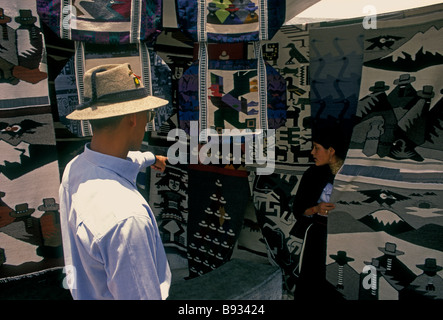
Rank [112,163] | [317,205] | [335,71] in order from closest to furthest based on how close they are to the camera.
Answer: [112,163], [335,71], [317,205]

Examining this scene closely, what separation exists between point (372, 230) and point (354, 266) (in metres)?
0.27

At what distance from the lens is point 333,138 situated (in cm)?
250

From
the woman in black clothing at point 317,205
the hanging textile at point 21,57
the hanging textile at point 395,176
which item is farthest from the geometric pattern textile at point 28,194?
the hanging textile at point 395,176

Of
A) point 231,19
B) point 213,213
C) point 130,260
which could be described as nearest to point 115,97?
point 130,260

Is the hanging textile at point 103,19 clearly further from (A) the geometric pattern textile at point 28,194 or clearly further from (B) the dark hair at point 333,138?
(B) the dark hair at point 333,138

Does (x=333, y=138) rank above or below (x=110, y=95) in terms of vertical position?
below

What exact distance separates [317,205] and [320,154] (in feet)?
1.13

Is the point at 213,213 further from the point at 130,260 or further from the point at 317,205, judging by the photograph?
the point at 130,260

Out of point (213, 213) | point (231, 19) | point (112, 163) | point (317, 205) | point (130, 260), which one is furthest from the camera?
point (213, 213)

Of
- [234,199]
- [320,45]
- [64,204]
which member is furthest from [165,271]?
[320,45]

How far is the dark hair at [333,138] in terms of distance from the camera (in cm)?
247

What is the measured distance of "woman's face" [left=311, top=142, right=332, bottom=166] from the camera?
8.28ft

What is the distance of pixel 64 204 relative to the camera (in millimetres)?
1429

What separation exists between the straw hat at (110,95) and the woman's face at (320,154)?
144 cm
